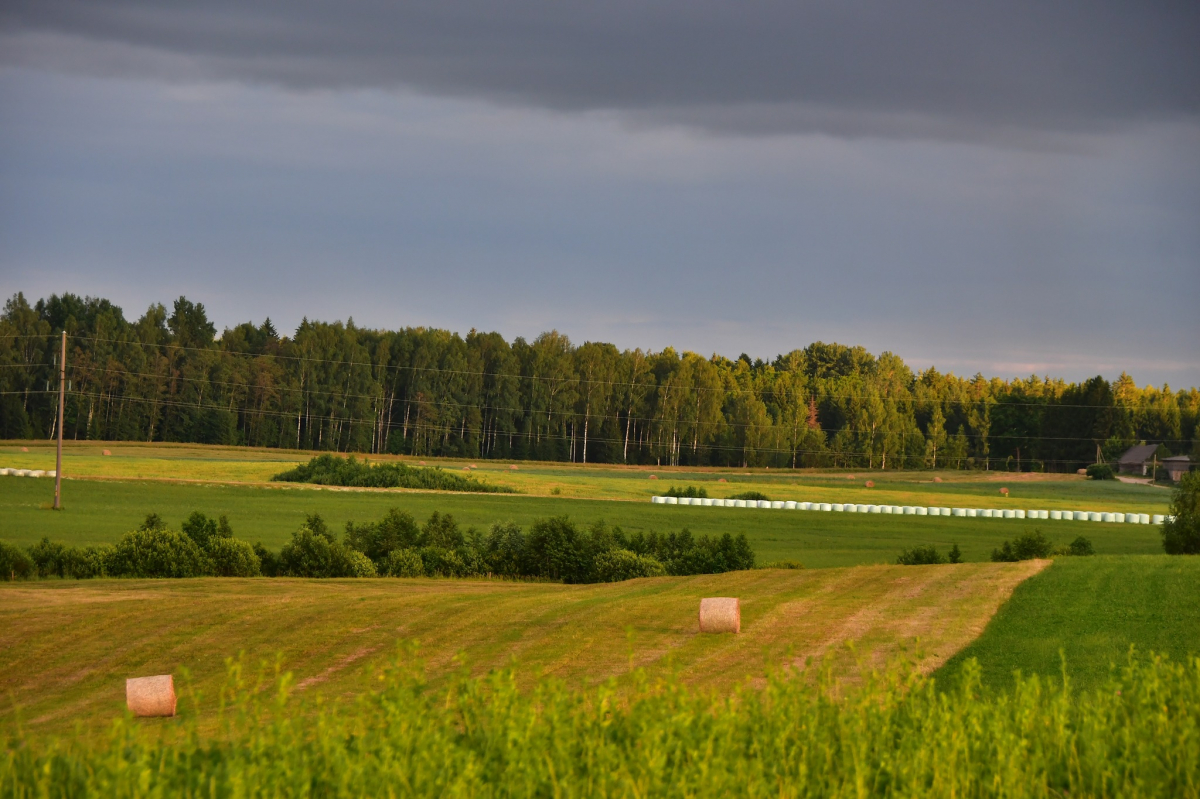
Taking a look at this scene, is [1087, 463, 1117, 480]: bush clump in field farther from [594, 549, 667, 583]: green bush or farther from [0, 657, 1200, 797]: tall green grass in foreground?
[0, 657, 1200, 797]: tall green grass in foreground

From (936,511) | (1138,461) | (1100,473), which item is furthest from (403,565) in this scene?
(1138,461)

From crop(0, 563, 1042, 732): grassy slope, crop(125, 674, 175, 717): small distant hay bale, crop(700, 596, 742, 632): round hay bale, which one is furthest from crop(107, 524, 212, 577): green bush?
crop(125, 674, 175, 717): small distant hay bale

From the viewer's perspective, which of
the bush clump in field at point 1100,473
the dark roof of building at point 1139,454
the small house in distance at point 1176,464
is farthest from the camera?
the dark roof of building at point 1139,454

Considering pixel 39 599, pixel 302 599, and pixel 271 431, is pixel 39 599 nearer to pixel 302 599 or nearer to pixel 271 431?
pixel 302 599

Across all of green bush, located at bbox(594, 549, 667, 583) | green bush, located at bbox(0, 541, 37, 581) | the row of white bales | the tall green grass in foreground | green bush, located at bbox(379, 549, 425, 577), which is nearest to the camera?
the tall green grass in foreground

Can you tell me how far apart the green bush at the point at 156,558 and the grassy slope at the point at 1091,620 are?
20382 mm

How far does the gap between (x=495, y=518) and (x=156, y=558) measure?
21699 mm

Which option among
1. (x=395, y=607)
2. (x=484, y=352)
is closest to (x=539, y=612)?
(x=395, y=607)

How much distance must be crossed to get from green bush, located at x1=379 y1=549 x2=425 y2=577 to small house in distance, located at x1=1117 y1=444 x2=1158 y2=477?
326 feet

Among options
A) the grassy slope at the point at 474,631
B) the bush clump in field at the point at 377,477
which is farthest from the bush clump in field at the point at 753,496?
the grassy slope at the point at 474,631

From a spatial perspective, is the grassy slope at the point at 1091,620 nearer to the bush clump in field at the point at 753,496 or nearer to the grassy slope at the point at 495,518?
the grassy slope at the point at 495,518

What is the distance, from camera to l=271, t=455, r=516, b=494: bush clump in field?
6238 cm

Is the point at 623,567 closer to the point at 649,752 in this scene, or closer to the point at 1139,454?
the point at 649,752

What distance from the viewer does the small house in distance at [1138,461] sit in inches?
4441
